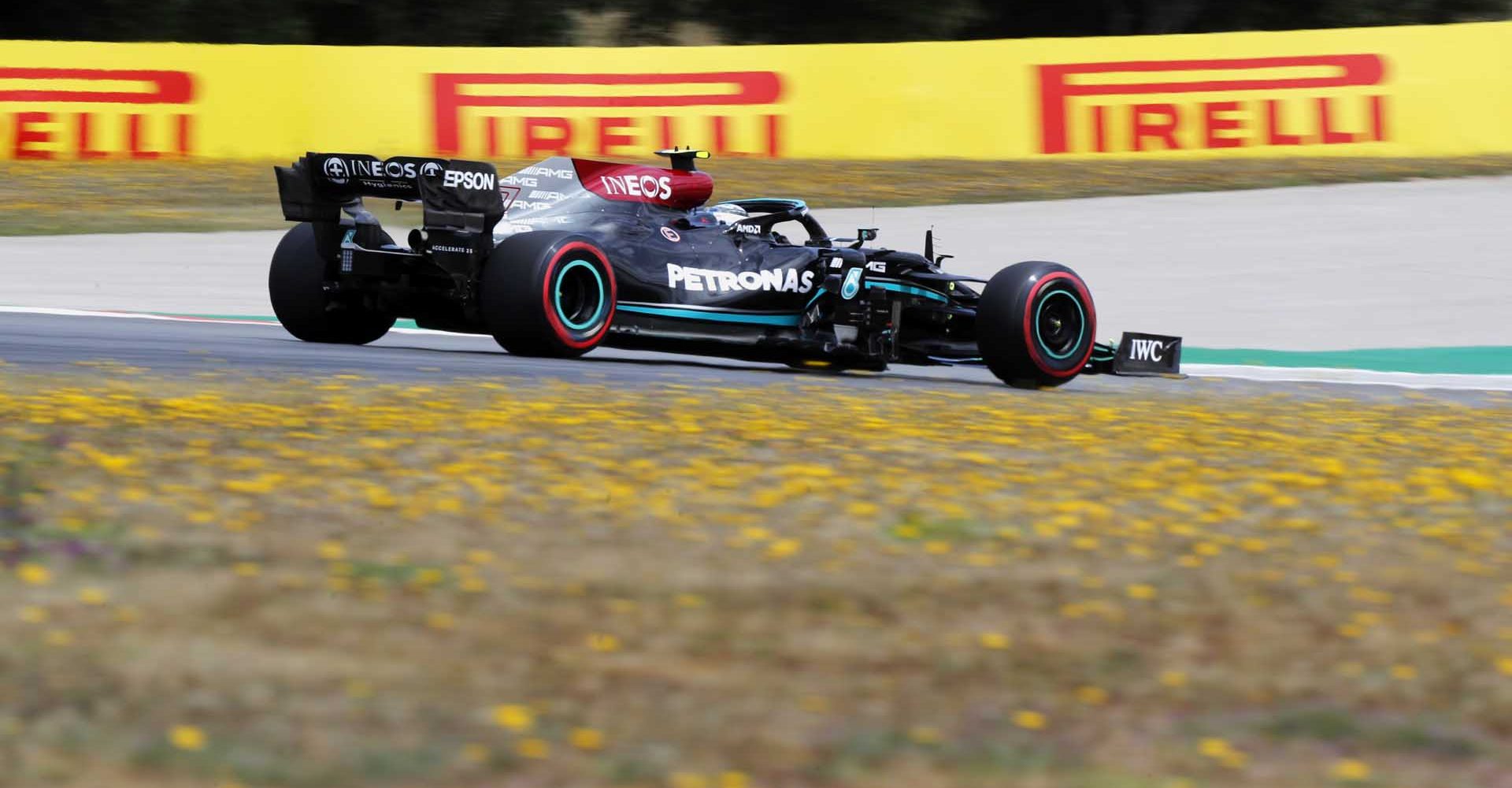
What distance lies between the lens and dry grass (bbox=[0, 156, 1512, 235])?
67.2 feet

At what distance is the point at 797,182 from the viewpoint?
22.1 metres

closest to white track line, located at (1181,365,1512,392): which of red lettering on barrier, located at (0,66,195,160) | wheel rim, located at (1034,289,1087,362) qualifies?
wheel rim, located at (1034,289,1087,362)

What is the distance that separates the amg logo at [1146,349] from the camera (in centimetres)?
1285

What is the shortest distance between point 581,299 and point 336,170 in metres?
1.50

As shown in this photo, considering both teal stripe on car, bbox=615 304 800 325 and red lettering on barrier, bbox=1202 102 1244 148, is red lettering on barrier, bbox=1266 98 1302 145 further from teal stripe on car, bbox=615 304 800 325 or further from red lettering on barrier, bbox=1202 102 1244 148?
teal stripe on car, bbox=615 304 800 325

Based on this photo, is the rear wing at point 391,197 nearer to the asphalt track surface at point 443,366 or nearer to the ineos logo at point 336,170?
the ineos logo at point 336,170

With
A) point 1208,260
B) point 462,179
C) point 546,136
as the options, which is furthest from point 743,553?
point 546,136

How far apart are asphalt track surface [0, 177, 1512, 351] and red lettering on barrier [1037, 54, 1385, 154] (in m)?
1.37

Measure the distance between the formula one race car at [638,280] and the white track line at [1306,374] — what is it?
6.20 ft

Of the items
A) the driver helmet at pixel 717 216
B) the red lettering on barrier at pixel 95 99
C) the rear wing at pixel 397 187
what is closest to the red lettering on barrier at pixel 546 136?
the red lettering on barrier at pixel 95 99

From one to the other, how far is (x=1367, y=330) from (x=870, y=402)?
7.71 metres

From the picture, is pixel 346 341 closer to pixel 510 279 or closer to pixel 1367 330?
pixel 510 279

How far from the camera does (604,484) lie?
7.44 meters

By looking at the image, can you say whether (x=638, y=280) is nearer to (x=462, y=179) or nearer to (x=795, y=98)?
(x=462, y=179)
